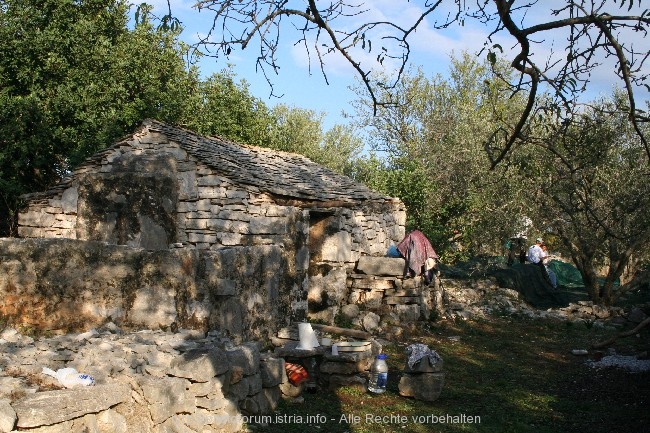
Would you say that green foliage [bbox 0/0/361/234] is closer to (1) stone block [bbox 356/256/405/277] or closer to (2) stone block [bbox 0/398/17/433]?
(1) stone block [bbox 356/256/405/277]

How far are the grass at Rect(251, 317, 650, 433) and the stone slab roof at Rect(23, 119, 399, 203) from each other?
3.66 m

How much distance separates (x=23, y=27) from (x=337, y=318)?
11.0 m

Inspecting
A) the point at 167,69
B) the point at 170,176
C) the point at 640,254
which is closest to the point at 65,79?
the point at 167,69

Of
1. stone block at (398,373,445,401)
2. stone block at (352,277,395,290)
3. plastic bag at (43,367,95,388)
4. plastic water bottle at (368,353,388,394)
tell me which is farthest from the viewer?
stone block at (352,277,395,290)

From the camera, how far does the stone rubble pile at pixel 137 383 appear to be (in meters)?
4.51

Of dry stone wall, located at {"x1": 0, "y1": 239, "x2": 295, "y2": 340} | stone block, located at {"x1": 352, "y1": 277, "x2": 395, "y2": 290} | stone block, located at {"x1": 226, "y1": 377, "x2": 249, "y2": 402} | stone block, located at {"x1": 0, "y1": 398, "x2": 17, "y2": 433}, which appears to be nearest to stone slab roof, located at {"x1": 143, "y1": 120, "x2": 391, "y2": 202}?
stone block, located at {"x1": 352, "y1": 277, "x2": 395, "y2": 290}

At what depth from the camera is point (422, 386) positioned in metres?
8.25

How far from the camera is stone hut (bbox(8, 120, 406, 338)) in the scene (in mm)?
6992

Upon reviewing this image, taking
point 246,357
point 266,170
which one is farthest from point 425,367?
point 266,170

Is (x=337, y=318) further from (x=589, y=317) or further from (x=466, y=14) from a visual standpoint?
(x=466, y=14)

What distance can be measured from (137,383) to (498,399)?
195 inches

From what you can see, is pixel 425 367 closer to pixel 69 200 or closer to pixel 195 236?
pixel 195 236

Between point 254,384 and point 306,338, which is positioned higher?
point 306,338

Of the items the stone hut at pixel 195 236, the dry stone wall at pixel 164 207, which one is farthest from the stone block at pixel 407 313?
the dry stone wall at pixel 164 207
